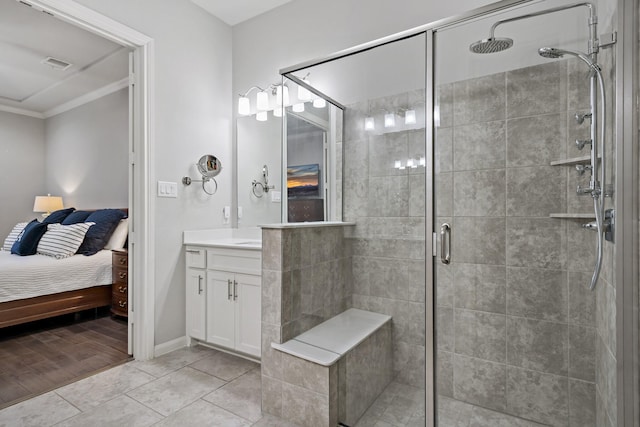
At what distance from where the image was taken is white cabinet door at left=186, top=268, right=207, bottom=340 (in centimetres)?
261

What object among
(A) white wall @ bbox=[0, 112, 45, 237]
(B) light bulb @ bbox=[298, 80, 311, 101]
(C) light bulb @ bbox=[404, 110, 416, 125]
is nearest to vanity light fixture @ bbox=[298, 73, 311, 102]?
(B) light bulb @ bbox=[298, 80, 311, 101]

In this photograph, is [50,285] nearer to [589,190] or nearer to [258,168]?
[258,168]

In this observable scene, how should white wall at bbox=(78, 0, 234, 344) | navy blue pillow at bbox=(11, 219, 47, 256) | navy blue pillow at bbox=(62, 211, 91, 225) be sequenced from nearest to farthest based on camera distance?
Result: white wall at bbox=(78, 0, 234, 344) < navy blue pillow at bbox=(11, 219, 47, 256) < navy blue pillow at bbox=(62, 211, 91, 225)

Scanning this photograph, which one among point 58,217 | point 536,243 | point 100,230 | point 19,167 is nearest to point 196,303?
point 100,230

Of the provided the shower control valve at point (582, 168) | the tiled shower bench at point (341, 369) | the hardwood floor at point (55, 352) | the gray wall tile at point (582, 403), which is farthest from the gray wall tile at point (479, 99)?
the hardwood floor at point (55, 352)

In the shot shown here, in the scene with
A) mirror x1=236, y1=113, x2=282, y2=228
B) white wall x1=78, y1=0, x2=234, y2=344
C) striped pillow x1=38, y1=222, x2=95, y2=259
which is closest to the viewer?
white wall x1=78, y1=0, x2=234, y2=344

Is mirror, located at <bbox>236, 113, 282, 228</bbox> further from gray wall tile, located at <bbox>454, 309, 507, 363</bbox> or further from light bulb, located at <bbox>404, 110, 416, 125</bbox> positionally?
gray wall tile, located at <bbox>454, 309, 507, 363</bbox>

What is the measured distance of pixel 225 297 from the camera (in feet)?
8.07

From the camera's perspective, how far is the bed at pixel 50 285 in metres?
2.86

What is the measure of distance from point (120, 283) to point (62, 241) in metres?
0.80

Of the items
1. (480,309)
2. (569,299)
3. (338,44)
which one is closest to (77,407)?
(480,309)

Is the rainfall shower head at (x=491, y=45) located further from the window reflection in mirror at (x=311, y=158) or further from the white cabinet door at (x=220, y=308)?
the white cabinet door at (x=220, y=308)

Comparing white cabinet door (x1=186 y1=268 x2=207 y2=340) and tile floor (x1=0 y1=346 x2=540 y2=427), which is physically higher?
white cabinet door (x1=186 y1=268 x2=207 y2=340)

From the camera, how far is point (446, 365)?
1.56 metres
